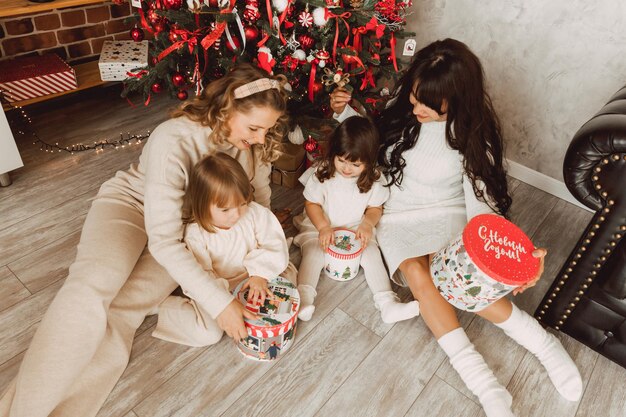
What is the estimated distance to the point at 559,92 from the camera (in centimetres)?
206

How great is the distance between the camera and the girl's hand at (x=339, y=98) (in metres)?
1.59

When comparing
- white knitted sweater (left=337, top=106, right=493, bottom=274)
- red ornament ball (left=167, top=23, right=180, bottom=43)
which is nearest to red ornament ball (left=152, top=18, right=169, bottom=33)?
red ornament ball (left=167, top=23, right=180, bottom=43)

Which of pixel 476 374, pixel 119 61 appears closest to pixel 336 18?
pixel 476 374

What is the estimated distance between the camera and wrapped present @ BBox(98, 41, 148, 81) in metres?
2.40

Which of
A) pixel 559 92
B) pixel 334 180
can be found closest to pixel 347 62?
Answer: pixel 334 180

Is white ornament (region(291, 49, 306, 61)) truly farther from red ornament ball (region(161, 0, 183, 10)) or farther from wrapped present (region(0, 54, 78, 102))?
wrapped present (region(0, 54, 78, 102))

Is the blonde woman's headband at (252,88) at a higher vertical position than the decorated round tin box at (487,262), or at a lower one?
higher

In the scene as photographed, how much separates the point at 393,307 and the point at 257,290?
0.49m

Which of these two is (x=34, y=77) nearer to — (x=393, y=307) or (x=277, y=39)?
(x=277, y=39)

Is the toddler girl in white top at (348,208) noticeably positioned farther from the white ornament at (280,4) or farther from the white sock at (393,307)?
the white ornament at (280,4)

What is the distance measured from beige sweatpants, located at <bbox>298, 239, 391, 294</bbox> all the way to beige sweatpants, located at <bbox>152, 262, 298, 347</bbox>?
1.11 feet

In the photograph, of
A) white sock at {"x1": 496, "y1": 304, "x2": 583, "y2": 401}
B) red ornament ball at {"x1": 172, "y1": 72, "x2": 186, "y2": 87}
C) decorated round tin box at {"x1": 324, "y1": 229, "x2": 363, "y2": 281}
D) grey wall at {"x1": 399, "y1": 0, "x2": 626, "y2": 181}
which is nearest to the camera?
A: white sock at {"x1": 496, "y1": 304, "x2": 583, "y2": 401}

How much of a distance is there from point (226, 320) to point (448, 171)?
0.94 metres

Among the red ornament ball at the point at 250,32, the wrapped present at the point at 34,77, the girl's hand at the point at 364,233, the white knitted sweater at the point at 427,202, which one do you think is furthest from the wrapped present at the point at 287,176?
the wrapped present at the point at 34,77
